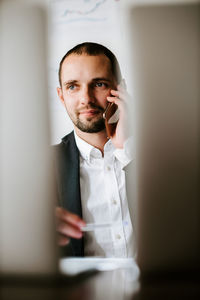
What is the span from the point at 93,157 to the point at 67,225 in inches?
12.0

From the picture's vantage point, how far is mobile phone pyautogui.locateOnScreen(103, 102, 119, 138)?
121cm

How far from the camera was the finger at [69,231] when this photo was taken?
48.2 inches

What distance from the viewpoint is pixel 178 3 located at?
Answer: 47.7 inches

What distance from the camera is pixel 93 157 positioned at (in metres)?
1.23

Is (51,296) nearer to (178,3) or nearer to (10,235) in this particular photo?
(10,235)

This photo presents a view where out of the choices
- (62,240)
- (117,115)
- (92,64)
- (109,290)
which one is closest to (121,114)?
(117,115)

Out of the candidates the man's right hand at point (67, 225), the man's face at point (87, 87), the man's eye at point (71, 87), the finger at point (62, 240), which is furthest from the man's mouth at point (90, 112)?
the finger at point (62, 240)

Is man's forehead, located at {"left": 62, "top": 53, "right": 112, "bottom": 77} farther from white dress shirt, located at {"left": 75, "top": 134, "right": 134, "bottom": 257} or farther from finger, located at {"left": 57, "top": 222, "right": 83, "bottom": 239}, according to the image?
finger, located at {"left": 57, "top": 222, "right": 83, "bottom": 239}

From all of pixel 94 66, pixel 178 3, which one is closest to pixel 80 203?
pixel 94 66

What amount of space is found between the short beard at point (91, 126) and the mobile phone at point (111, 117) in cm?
2

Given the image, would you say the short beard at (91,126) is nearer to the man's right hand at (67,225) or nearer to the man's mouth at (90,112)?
the man's mouth at (90,112)

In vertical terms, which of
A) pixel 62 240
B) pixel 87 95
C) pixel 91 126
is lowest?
pixel 62 240

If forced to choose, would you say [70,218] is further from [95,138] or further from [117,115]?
[117,115]

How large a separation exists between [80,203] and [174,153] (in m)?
0.44
